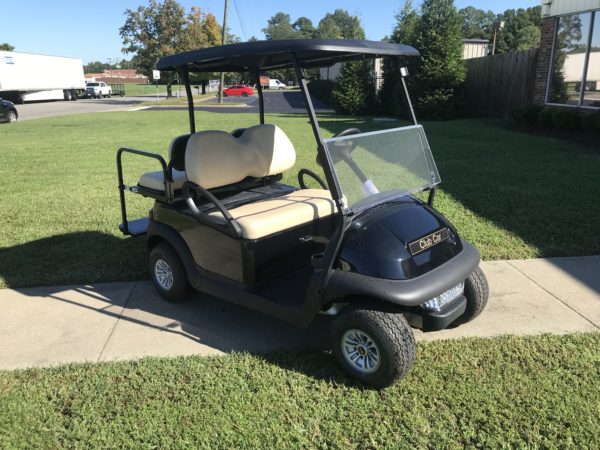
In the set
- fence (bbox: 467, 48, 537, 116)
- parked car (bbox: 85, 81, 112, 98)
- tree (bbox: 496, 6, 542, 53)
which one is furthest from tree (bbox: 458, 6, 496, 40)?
fence (bbox: 467, 48, 537, 116)

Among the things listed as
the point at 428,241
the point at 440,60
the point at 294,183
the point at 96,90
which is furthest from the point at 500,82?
the point at 96,90

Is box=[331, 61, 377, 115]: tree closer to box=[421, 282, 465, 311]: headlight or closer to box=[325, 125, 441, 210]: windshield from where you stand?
box=[325, 125, 441, 210]: windshield

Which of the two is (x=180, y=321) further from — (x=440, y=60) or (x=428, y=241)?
(x=440, y=60)

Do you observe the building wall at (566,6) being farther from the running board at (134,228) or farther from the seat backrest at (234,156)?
the running board at (134,228)

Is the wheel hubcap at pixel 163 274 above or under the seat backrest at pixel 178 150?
under

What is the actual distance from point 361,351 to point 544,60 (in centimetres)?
1202

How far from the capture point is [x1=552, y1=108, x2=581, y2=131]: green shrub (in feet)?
34.2

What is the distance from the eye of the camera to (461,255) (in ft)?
9.22

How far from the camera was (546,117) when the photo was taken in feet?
37.0

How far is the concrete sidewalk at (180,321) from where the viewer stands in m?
3.06

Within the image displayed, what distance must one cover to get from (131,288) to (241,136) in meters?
1.48

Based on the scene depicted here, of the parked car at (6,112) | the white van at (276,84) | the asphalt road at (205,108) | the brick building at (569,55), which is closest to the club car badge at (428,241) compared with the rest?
the brick building at (569,55)

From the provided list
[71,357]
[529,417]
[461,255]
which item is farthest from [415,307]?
[71,357]

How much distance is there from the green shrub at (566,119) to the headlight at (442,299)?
9304 mm
